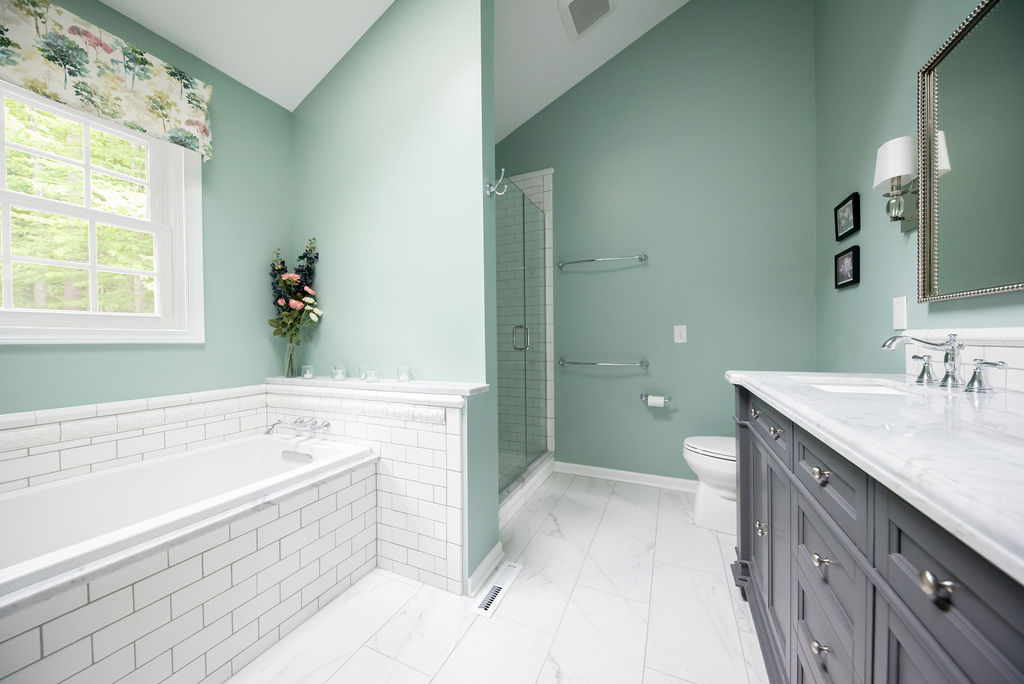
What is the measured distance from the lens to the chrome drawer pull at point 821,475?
762mm

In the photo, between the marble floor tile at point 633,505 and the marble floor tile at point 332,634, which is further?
the marble floor tile at point 633,505

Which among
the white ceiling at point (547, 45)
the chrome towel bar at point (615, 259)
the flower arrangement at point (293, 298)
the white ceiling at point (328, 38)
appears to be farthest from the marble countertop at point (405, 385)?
the white ceiling at point (547, 45)

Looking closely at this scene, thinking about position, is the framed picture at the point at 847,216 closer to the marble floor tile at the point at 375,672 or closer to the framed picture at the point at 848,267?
the framed picture at the point at 848,267

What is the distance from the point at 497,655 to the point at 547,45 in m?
3.28

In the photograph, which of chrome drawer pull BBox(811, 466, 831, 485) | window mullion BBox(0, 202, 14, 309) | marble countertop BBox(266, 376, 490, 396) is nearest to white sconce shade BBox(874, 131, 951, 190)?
chrome drawer pull BBox(811, 466, 831, 485)

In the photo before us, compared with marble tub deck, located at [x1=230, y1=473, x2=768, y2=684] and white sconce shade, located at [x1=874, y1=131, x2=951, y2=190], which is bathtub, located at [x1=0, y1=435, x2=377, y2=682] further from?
white sconce shade, located at [x1=874, y1=131, x2=951, y2=190]

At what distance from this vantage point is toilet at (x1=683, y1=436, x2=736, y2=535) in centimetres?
194

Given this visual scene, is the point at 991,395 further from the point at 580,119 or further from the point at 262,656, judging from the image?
the point at 580,119

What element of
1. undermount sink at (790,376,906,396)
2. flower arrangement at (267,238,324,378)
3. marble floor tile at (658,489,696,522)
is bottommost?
marble floor tile at (658,489,696,522)

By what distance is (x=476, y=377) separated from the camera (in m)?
1.75

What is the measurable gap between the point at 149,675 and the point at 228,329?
1543 mm

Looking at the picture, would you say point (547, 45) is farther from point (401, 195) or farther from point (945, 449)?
point (945, 449)

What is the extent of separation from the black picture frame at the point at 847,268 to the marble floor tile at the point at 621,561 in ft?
5.30

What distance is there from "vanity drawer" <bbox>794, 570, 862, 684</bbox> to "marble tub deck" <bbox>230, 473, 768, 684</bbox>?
1.49ft
